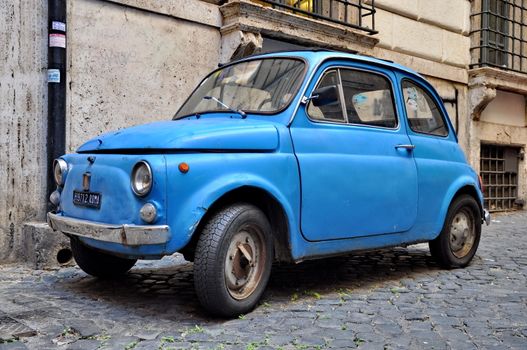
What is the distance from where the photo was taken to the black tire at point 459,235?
5234 millimetres

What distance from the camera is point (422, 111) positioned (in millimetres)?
5270

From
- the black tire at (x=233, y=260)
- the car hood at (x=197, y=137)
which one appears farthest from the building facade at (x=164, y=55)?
the black tire at (x=233, y=260)

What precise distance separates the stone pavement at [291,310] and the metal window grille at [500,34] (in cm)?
765

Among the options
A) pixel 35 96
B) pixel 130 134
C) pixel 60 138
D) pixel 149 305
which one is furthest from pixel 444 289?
pixel 35 96

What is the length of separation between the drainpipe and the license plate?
2.12 meters

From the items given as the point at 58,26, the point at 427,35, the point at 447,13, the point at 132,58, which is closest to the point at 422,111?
the point at 132,58

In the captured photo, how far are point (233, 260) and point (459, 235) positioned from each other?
283cm

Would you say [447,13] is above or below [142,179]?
above

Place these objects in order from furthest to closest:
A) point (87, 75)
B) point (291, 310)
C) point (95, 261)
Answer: point (87, 75) < point (95, 261) < point (291, 310)

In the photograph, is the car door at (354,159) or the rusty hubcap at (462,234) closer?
the car door at (354,159)

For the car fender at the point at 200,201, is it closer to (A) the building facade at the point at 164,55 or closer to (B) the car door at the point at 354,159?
(B) the car door at the point at 354,159

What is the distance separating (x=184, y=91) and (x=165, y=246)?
427 centimetres

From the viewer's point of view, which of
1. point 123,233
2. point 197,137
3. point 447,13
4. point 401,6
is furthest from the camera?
point 447,13

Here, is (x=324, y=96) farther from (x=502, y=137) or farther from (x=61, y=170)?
(x=502, y=137)
